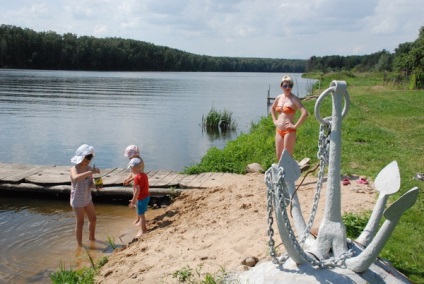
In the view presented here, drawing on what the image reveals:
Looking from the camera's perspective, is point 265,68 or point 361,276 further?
point 265,68

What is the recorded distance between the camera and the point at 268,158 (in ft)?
36.0

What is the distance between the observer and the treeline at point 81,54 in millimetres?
85625

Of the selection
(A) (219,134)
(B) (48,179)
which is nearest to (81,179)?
(B) (48,179)

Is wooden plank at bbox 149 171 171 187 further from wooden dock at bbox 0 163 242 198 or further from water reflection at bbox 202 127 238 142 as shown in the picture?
water reflection at bbox 202 127 238 142

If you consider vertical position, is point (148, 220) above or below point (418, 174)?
below

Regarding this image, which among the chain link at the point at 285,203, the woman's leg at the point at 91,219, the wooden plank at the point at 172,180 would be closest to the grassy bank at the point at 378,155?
the wooden plank at the point at 172,180

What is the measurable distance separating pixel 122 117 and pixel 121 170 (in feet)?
49.5

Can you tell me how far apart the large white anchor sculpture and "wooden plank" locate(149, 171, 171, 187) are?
5.86 m

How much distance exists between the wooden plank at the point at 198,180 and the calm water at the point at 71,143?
Answer: 1.35m

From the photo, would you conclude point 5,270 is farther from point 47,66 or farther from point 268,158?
point 47,66

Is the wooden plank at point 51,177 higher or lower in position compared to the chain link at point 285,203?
lower

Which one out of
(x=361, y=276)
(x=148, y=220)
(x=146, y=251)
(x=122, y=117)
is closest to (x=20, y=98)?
(x=122, y=117)

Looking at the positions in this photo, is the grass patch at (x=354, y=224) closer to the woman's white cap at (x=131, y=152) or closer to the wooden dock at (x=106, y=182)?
the woman's white cap at (x=131, y=152)

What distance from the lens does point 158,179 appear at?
1016 cm
